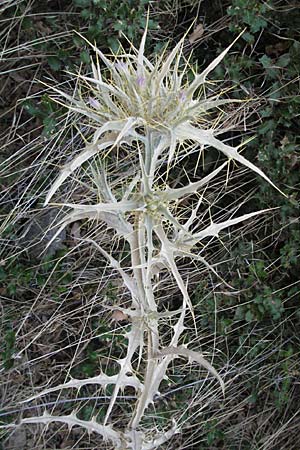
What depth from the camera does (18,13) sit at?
7.15 ft

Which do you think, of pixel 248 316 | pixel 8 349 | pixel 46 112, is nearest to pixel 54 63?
pixel 46 112

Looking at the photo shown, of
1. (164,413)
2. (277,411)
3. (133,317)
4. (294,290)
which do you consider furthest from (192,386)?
(133,317)

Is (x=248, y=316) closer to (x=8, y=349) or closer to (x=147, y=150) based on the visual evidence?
(x=8, y=349)

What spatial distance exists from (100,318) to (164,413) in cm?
37

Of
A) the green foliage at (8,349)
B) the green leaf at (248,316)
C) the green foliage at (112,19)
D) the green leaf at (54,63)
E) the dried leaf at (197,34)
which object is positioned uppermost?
the green foliage at (112,19)

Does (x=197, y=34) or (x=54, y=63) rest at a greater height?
(x=54, y=63)

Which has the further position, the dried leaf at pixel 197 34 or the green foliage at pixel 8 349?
the dried leaf at pixel 197 34

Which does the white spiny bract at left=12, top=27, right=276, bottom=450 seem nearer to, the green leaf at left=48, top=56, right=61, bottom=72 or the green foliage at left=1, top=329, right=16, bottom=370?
the green foliage at left=1, top=329, right=16, bottom=370

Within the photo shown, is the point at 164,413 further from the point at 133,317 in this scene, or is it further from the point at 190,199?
the point at 133,317

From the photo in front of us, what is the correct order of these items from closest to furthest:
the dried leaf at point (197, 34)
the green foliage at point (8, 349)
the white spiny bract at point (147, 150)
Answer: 1. the white spiny bract at point (147, 150)
2. the green foliage at point (8, 349)
3. the dried leaf at point (197, 34)

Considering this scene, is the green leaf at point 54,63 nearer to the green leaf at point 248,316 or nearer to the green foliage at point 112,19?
the green foliage at point 112,19

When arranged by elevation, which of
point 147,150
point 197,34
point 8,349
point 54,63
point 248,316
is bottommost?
point 248,316

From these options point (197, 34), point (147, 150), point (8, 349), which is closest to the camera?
point (147, 150)

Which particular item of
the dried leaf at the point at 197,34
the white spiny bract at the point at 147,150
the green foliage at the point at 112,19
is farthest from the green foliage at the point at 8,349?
the dried leaf at the point at 197,34
